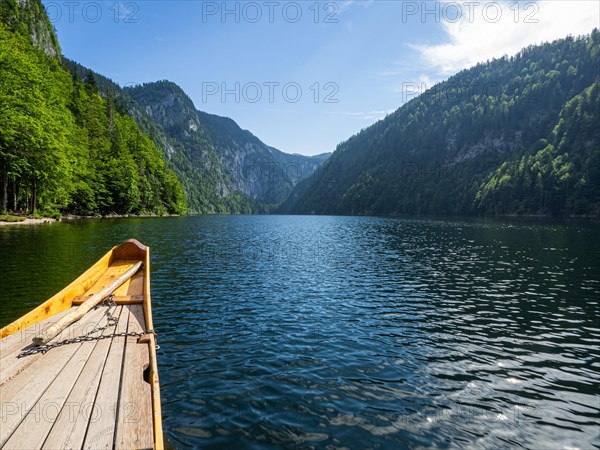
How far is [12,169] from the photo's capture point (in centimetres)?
4728

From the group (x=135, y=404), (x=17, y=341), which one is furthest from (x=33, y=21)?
(x=135, y=404)

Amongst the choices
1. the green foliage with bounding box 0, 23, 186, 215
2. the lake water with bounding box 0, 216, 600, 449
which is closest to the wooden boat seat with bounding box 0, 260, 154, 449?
the lake water with bounding box 0, 216, 600, 449

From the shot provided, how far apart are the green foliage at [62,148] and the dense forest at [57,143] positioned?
4.5 inches

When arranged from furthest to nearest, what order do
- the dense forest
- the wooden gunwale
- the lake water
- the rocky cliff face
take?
the rocky cliff face → the dense forest → the lake water → the wooden gunwale

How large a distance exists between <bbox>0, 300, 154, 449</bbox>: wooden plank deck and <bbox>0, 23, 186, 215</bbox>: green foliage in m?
48.1

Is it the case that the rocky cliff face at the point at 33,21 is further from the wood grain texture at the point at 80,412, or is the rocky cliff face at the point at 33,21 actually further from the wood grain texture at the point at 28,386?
the wood grain texture at the point at 80,412

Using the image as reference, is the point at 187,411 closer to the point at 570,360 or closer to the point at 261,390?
the point at 261,390

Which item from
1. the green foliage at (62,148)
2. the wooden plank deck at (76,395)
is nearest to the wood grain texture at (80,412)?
the wooden plank deck at (76,395)

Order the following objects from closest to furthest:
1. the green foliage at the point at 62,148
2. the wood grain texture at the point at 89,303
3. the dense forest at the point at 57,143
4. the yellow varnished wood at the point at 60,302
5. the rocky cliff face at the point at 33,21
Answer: the wood grain texture at the point at 89,303, the yellow varnished wood at the point at 60,302, the green foliage at the point at 62,148, the dense forest at the point at 57,143, the rocky cliff face at the point at 33,21

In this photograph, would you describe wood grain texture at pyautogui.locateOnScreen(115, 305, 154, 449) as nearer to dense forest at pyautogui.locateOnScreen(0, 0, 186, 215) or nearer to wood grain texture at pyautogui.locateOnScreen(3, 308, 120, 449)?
wood grain texture at pyautogui.locateOnScreen(3, 308, 120, 449)

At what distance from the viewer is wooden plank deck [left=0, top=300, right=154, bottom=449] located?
14.3 ft

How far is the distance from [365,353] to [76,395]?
9.00m

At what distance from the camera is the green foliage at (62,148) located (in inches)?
1762

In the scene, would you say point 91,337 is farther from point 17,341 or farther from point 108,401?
point 108,401
